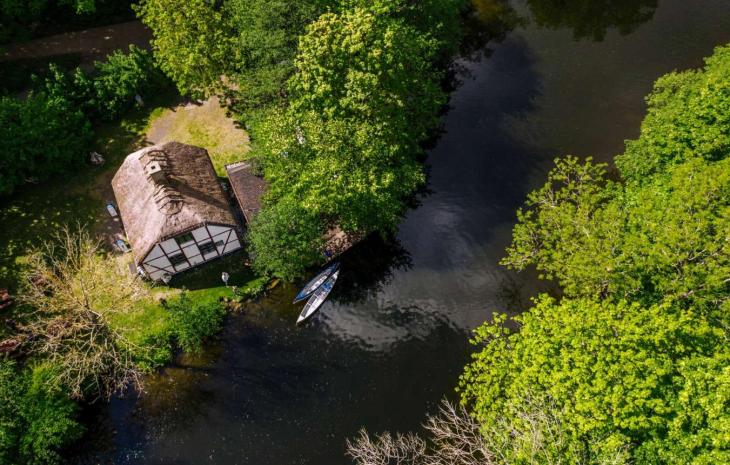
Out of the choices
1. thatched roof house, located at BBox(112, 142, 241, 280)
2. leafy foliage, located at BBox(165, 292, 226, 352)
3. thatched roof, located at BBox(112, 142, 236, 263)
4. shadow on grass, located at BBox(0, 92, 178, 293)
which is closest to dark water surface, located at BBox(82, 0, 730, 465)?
leafy foliage, located at BBox(165, 292, 226, 352)

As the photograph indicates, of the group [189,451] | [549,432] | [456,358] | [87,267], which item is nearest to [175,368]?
[189,451]

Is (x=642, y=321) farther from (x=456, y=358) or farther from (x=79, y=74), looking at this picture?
(x=79, y=74)

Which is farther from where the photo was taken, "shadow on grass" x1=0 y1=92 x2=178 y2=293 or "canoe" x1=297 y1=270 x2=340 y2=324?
"shadow on grass" x1=0 y1=92 x2=178 y2=293

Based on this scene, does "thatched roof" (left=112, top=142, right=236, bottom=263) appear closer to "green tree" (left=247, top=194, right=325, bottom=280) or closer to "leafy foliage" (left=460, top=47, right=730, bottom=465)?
"green tree" (left=247, top=194, right=325, bottom=280)

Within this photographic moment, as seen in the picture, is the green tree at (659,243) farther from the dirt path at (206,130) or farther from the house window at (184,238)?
the dirt path at (206,130)

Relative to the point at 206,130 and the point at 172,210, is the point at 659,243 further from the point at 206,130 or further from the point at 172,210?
the point at 206,130
